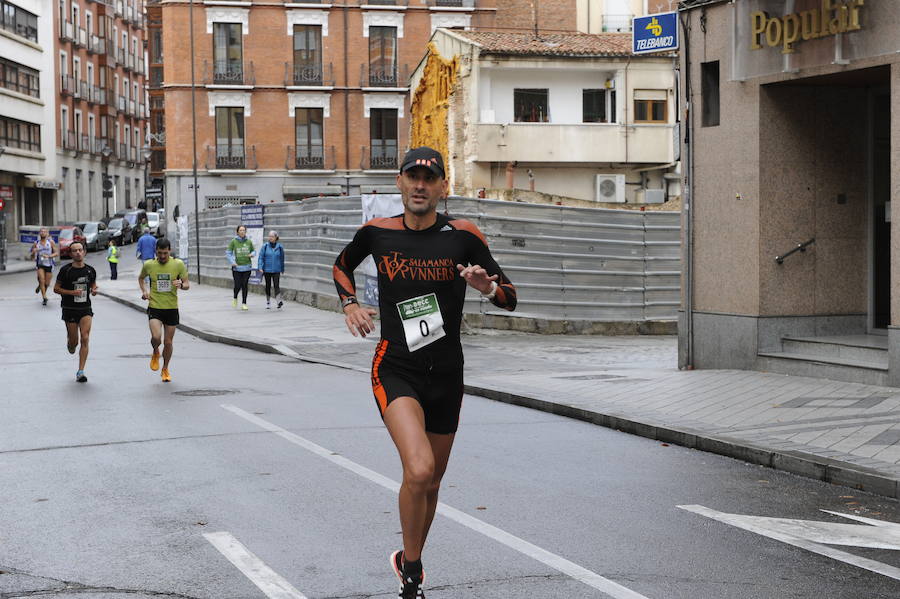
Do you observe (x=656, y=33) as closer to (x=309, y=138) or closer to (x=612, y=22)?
(x=612, y=22)

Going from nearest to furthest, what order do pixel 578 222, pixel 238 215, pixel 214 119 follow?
pixel 578 222
pixel 238 215
pixel 214 119

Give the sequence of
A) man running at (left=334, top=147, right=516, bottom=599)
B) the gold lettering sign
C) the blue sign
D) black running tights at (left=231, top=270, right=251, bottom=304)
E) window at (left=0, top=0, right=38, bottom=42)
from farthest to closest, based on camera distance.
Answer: window at (left=0, top=0, right=38, bottom=42)
black running tights at (left=231, top=270, right=251, bottom=304)
the blue sign
the gold lettering sign
man running at (left=334, top=147, right=516, bottom=599)

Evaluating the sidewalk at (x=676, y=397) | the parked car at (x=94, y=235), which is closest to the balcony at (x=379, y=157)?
the parked car at (x=94, y=235)

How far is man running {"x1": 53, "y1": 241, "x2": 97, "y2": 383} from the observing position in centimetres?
1505

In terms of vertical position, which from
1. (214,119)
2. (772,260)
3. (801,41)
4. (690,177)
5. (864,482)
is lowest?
(864,482)

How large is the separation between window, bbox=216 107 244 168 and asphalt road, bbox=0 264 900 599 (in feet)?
156

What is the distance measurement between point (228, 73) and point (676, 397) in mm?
50092

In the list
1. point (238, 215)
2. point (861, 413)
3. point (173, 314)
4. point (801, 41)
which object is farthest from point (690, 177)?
point (238, 215)

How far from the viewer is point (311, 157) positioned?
60219 mm

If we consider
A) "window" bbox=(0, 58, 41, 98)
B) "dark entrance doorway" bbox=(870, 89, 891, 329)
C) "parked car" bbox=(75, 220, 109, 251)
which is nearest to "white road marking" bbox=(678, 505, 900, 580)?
"dark entrance doorway" bbox=(870, 89, 891, 329)

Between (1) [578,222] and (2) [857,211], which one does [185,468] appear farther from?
(1) [578,222]

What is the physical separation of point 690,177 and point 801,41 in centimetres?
230

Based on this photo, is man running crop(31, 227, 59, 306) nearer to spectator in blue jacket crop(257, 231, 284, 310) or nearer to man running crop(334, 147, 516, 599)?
spectator in blue jacket crop(257, 231, 284, 310)

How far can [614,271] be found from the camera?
69.2ft
